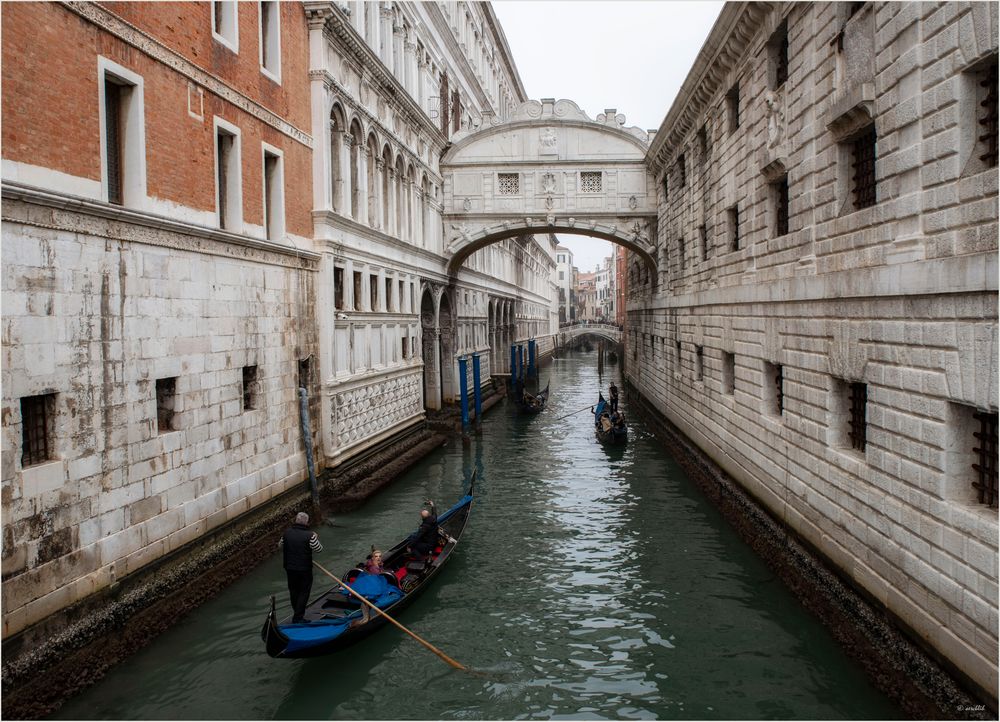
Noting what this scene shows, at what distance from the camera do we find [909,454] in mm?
6094

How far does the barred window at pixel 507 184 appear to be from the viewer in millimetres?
20578

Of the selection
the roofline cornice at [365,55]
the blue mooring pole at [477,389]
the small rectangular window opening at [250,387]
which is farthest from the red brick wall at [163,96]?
the blue mooring pole at [477,389]

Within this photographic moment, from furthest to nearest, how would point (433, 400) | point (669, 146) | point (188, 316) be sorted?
point (433, 400) < point (669, 146) < point (188, 316)

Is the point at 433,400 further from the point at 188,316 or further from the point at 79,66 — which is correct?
the point at 79,66

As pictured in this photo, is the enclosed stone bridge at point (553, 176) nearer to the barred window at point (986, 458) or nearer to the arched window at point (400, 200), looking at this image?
the arched window at point (400, 200)

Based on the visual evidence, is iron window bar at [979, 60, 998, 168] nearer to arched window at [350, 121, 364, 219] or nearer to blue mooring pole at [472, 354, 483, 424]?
arched window at [350, 121, 364, 219]

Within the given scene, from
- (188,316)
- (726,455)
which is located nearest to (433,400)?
(726,455)

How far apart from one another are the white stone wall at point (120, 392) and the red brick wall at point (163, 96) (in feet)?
1.94

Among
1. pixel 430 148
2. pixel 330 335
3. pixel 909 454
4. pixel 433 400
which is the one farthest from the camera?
pixel 433 400

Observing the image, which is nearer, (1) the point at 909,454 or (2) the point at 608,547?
(1) the point at 909,454

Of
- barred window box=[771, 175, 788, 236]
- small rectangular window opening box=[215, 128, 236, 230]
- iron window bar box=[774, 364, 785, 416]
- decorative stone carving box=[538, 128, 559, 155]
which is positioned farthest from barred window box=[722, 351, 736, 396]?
decorative stone carving box=[538, 128, 559, 155]

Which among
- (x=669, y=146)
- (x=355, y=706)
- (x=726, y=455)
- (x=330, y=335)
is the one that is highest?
(x=669, y=146)

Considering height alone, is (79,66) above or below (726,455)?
above

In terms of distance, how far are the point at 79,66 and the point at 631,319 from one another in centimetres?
2445
